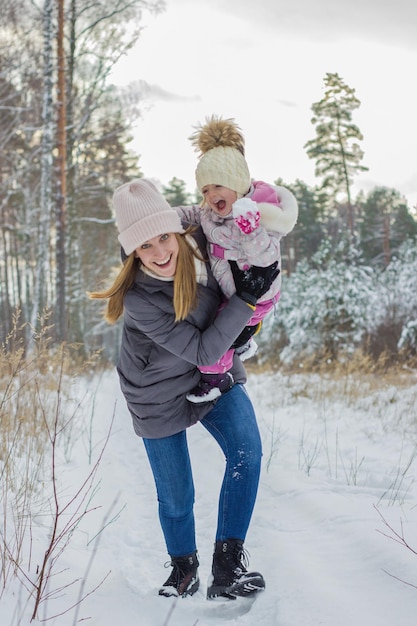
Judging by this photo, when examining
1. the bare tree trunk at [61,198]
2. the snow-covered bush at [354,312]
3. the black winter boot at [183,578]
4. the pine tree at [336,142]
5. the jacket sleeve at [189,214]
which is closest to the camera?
the black winter boot at [183,578]

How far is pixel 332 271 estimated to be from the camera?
13.2m

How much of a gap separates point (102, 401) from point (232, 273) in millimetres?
5241

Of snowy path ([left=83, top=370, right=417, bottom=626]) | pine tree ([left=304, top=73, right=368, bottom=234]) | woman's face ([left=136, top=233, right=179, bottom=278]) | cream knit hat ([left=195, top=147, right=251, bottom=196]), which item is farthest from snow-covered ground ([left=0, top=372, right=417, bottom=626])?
pine tree ([left=304, top=73, right=368, bottom=234])

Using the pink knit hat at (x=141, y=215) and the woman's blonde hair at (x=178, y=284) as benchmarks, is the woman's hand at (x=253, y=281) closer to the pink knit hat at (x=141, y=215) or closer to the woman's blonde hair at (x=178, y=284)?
the woman's blonde hair at (x=178, y=284)

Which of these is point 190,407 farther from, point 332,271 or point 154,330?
point 332,271

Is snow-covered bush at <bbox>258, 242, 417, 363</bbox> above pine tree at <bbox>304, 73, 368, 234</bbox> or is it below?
below

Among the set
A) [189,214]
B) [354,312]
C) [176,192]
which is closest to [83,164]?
[354,312]

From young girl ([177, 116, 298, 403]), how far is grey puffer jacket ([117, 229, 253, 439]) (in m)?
0.09

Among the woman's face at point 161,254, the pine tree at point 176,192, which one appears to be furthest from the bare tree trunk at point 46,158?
the pine tree at point 176,192

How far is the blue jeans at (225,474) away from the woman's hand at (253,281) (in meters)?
0.47

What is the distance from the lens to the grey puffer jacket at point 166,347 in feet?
7.23

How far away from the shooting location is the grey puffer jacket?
2.20 m

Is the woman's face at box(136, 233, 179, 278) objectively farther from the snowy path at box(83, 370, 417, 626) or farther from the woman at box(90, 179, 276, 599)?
the snowy path at box(83, 370, 417, 626)

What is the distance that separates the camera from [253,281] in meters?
2.26
